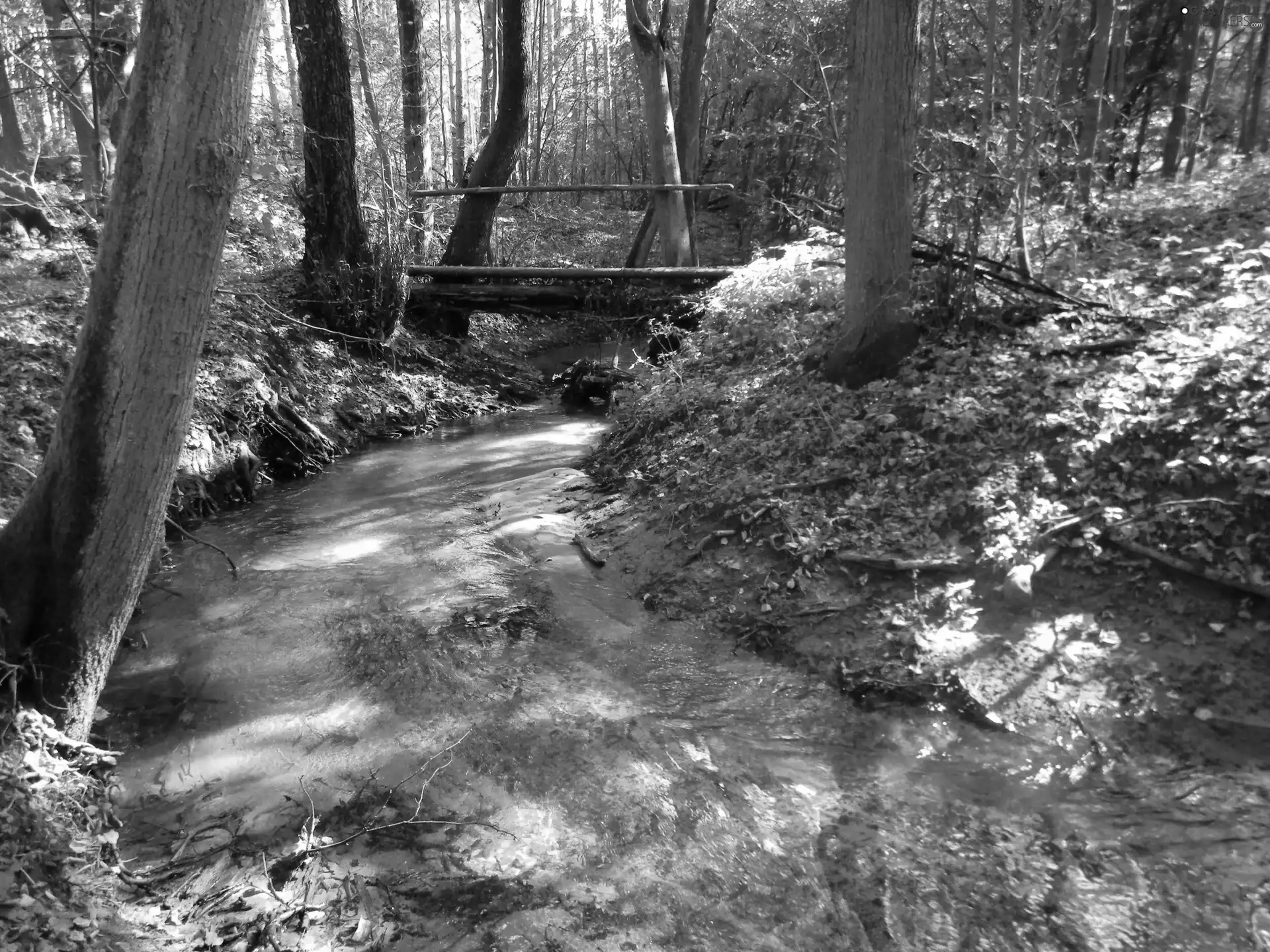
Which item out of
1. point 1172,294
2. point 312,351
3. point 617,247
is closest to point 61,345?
point 312,351

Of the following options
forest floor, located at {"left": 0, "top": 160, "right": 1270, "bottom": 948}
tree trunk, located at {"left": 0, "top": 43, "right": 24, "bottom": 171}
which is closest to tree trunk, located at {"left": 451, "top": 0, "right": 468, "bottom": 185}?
tree trunk, located at {"left": 0, "top": 43, "right": 24, "bottom": 171}

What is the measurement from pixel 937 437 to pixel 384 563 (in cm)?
421

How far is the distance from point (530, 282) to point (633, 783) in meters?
10.3

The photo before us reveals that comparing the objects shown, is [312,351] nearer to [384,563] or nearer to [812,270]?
[384,563]

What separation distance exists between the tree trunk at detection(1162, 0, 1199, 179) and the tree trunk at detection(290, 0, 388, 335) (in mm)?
12290

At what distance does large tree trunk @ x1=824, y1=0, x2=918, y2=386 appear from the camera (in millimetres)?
6469

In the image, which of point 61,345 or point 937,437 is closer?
point 937,437

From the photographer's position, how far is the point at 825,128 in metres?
17.1

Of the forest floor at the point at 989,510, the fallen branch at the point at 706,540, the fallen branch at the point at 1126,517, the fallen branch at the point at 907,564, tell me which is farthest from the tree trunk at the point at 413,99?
the fallen branch at the point at 1126,517

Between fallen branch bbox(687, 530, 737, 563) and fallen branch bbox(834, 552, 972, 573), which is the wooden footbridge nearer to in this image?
fallen branch bbox(687, 530, 737, 563)

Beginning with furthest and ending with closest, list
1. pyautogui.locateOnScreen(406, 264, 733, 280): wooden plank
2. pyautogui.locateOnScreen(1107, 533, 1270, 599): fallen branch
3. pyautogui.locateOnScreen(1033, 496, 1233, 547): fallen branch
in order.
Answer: pyautogui.locateOnScreen(406, 264, 733, 280): wooden plank, pyautogui.locateOnScreen(1033, 496, 1233, 547): fallen branch, pyautogui.locateOnScreen(1107, 533, 1270, 599): fallen branch

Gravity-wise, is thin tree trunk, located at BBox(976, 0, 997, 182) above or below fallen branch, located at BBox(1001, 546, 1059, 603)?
above

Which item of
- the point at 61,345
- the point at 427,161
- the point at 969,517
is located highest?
the point at 427,161

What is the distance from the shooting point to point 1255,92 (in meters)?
15.2
